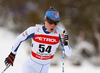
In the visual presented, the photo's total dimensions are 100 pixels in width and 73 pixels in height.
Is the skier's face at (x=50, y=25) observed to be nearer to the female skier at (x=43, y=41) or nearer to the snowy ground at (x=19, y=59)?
the female skier at (x=43, y=41)

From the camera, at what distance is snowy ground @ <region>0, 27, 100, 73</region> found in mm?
6925

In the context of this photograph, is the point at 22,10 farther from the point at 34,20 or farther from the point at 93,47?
the point at 93,47

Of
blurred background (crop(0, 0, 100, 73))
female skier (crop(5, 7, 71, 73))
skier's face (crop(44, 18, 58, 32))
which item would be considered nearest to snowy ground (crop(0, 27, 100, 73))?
blurred background (crop(0, 0, 100, 73))

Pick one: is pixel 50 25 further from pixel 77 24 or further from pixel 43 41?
pixel 77 24

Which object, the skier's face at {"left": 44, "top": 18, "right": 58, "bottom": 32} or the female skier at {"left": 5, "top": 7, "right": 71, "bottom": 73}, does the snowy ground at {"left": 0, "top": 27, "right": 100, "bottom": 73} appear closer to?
the female skier at {"left": 5, "top": 7, "right": 71, "bottom": 73}

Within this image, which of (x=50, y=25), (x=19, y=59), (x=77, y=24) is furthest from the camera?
(x=77, y=24)

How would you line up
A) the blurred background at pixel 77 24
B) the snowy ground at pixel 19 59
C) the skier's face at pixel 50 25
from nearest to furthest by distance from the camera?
1. the skier's face at pixel 50 25
2. the snowy ground at pixel 19 59
3. the blurred background at pixel 77 24

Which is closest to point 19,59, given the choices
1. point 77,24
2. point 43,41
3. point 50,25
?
point 77,24

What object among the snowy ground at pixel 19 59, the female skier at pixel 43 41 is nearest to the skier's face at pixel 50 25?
the female skier at pixel 43 41

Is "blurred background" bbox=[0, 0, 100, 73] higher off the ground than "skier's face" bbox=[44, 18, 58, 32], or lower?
lower

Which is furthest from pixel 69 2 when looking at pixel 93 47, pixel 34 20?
pixel 93 47

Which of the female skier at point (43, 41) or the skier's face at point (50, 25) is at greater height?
the skier's face at point (50, 25)

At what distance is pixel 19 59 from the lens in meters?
8.27

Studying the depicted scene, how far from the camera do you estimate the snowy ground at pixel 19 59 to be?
273 inches
